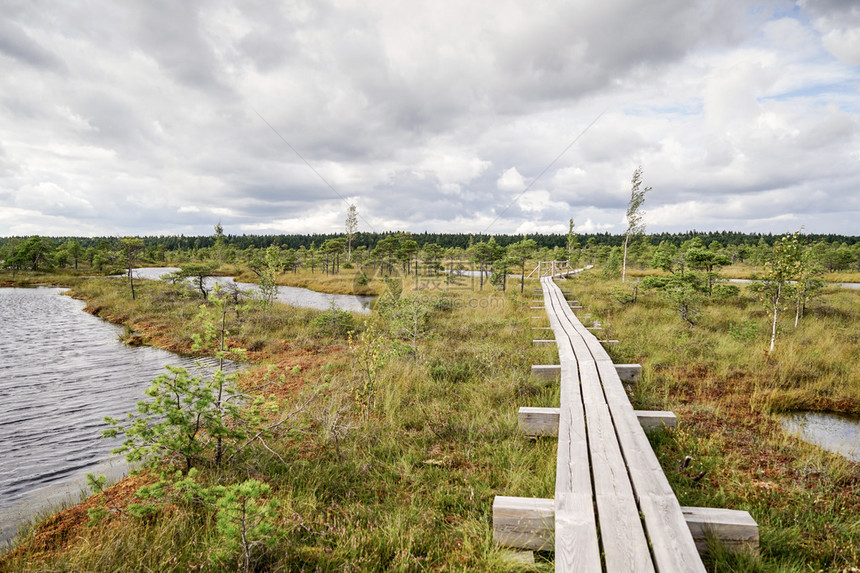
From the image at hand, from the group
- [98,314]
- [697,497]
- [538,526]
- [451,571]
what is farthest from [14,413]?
[98,314]

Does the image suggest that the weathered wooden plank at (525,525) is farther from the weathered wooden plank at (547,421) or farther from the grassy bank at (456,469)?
the weathered wooden plank at (547,421)

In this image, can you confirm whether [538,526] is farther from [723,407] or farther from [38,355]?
[38,355]

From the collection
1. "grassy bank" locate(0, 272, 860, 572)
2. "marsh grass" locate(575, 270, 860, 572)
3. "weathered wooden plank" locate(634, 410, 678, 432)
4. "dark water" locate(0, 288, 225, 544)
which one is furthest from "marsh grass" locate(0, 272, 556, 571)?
"dark water" locate(0, 288, 225, 544)

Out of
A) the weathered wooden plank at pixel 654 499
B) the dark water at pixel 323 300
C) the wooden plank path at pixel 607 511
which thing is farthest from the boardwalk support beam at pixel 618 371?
the dark water at pixel 323 300

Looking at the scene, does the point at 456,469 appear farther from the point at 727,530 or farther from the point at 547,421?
the point at 727,530

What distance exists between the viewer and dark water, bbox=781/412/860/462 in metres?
5.40

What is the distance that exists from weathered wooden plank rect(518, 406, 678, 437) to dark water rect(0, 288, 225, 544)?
254 inches

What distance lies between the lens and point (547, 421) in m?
4.75

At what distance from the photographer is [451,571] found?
2.79m

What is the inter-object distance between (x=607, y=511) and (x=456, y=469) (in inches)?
77.2

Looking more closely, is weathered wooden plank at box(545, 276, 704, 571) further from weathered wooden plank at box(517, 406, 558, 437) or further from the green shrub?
the green shrub

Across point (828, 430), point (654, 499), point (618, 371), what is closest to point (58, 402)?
point (654, 499)

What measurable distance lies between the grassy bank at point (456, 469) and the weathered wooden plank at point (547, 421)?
170 mm

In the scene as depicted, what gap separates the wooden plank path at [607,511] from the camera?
240 centimetres
